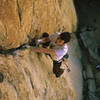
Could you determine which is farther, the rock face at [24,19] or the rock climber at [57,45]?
the rock climber at [57,45]

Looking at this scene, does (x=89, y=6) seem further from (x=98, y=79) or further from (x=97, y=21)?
(x=98, y=79)

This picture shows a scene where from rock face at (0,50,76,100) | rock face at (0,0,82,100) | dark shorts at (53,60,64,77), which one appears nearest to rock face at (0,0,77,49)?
rock face at (0,0,82,100)

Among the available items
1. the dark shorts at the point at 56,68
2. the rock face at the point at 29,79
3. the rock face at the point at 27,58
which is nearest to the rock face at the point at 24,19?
the rock face at the point at 27,58

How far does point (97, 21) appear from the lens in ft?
33.9

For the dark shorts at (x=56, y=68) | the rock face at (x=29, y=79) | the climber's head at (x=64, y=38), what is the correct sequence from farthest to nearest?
the dark shorts at (x=56, y=68) → the climber's head at (x=64, y=38) → the rock face at (x=29, y=79)

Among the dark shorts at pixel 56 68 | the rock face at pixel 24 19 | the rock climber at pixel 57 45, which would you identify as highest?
the rock face at pixel 24 19

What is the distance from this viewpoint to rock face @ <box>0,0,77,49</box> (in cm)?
373

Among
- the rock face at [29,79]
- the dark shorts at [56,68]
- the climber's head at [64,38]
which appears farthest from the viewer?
the dark shorts at [56,68]

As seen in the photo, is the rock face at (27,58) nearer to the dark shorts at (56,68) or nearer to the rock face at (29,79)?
the rock face at (29,79)

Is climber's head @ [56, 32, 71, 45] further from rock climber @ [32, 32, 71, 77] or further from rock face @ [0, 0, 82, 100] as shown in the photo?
rock face @ [0, 0, 82, 100]

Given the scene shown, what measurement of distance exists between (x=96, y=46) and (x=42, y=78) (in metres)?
5.32

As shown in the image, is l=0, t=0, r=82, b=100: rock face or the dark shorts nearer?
l=0, t=0, r=82, b=100: rock face

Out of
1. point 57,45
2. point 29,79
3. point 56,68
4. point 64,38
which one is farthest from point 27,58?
point 64,38

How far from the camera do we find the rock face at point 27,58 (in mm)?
3678
